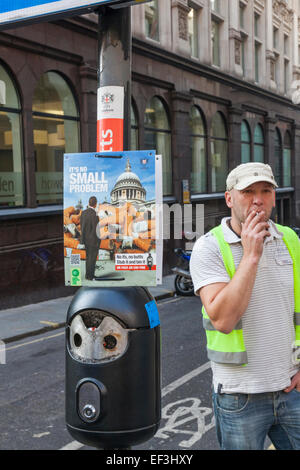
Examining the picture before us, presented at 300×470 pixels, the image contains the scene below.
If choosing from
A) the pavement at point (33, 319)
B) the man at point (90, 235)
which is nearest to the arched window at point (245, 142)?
the pavement at point (33, 319)

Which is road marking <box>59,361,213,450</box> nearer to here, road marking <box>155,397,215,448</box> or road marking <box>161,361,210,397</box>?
road marking <box>161,361,210,397</box>

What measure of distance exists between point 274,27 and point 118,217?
1125 inches

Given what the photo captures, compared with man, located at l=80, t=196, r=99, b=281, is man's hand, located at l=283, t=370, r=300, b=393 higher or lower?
lower

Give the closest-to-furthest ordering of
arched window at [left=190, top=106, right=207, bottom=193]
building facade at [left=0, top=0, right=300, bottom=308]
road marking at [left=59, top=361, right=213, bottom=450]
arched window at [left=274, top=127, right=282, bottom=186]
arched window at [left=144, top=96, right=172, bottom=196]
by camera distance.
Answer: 1. road marking at [left=59, top=361, right=213, bottom=450]
2. building facade at [left=0, top=0, right=300, bottom=308]
3. arched window at [left=144, top=96, right=172, bottom=196]
4. arched window at [left=190, top=106, right=207, bottom=193]
5. arched window at [left=274, top=127, right=282, bottom=186]

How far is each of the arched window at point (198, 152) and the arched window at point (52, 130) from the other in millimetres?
6691

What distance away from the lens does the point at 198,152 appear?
65.4ft

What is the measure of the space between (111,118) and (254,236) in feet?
3.34

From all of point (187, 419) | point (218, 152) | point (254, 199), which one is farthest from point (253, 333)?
point (218, 152)

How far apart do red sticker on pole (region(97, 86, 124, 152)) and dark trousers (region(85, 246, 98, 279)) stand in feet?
1.71

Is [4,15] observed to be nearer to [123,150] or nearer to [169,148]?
[123,150]

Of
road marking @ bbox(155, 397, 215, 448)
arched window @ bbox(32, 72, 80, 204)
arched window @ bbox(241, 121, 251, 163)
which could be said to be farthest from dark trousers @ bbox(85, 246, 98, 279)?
arched window @ bbox(241, 121, 251, 163)

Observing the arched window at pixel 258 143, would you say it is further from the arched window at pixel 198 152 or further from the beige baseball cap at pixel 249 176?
the beige baseball cap at pixel 249 176

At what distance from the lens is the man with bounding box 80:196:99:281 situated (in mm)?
2717

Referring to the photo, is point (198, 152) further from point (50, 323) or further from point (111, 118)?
point (111, 118)
